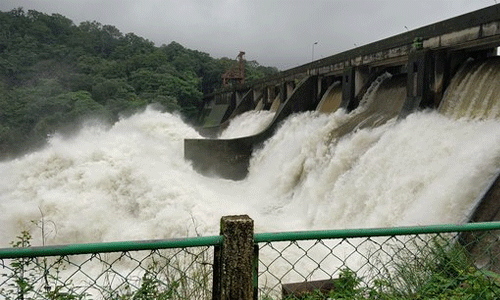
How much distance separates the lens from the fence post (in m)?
1.70

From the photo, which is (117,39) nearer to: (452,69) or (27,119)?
(27,119)

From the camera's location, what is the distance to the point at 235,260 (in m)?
1.72

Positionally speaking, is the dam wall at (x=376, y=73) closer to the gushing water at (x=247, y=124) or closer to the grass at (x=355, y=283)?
the gushing water at (x=247, y=124)

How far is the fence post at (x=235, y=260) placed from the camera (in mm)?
1701

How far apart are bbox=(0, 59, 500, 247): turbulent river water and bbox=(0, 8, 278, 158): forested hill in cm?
1612

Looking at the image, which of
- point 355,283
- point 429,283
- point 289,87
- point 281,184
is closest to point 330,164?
point 281,184

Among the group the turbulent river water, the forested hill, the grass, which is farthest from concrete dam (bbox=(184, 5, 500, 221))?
the forested hill

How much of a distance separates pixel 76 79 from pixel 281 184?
3105 cm

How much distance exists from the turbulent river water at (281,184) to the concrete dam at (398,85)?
0.96 feet

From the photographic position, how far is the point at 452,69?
8.07 m

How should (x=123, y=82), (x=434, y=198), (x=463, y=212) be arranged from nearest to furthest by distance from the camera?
(x=463, y=212) → (x=434, y=198) → (x=123, y=82)

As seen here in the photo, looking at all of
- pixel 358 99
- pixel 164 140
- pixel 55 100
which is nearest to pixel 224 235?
pixel 358 99

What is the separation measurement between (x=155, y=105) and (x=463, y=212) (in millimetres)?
27445

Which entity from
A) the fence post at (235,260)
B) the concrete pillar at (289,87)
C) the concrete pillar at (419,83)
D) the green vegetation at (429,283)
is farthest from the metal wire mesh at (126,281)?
the concrete pillar at (289,87)
